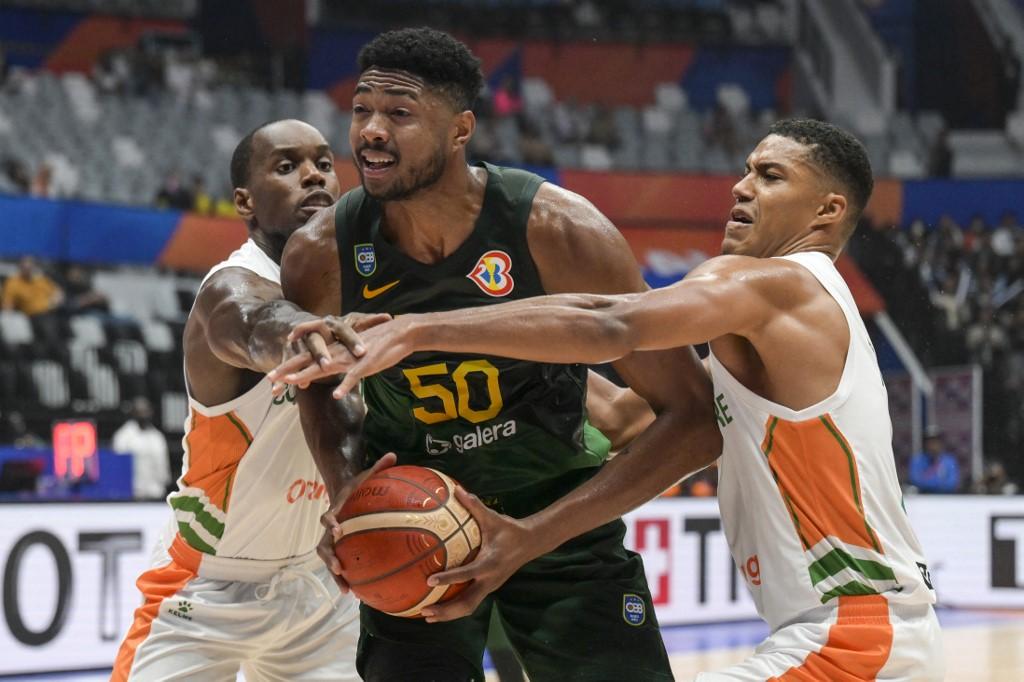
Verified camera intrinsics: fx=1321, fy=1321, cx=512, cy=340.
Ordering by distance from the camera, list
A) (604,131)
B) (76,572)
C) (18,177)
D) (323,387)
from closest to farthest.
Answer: (323,387)
(76,572)
(18,177)
(604,131)

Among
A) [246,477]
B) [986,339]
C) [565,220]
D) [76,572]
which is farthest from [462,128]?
[986,339]

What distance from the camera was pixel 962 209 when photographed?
1912 cm

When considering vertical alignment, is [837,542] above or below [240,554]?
above

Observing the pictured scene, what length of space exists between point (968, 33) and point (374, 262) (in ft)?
76.0

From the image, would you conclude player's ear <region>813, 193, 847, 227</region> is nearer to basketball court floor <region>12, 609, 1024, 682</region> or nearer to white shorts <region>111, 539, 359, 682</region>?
white shorts <region>111, 539, 359, 682</region>

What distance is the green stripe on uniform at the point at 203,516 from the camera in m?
4.11

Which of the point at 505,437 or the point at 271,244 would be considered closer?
the point at 505,437

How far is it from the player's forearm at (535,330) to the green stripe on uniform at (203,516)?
5.06 ft

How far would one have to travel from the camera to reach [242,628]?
406 cm

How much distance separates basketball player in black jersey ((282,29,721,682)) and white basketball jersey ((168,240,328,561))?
2.23 feet

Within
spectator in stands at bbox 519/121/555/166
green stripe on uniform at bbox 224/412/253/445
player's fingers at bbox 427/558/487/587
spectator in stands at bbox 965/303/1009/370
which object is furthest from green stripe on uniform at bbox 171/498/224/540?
spectator in stands at bbox 519/121/555/166

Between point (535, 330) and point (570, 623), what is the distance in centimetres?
89

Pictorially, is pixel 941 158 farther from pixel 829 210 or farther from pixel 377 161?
pixel 377 161

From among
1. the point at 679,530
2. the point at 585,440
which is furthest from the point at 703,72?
the point at 585,440
